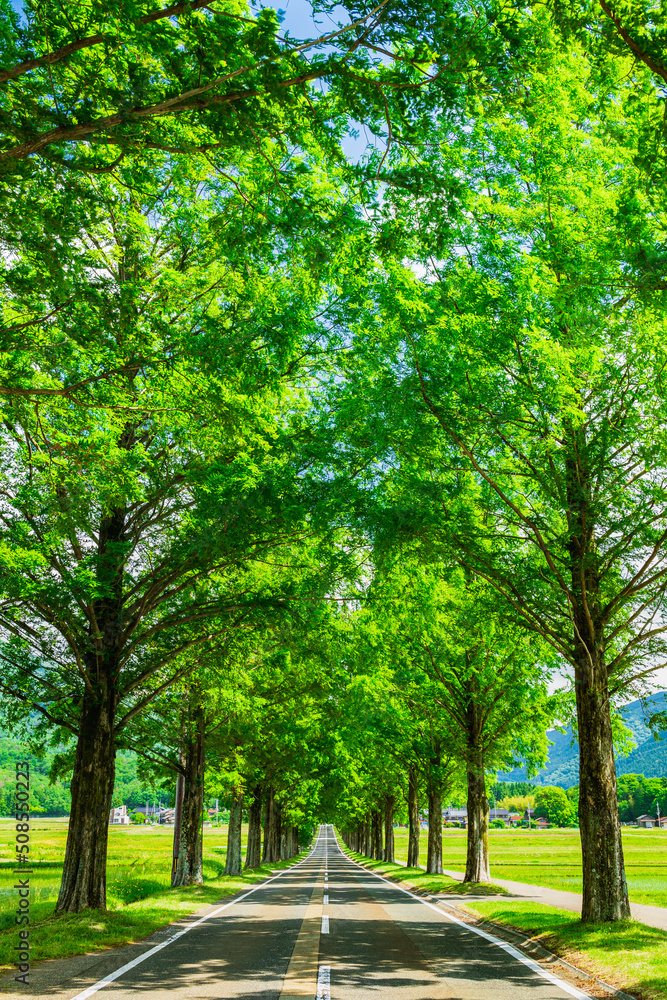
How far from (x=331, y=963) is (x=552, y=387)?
8.09 meters

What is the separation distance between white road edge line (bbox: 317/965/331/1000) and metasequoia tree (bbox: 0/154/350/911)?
6.10 metres

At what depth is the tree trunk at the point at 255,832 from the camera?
1442 inches

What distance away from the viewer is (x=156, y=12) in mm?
5246

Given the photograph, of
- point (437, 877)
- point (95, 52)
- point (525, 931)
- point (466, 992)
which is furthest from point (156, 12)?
point (437, 877)

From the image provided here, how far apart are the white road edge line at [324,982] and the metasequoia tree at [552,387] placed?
470 cm

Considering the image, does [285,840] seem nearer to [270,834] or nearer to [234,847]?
[270,834]

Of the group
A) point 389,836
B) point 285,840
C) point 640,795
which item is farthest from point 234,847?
point 640,795

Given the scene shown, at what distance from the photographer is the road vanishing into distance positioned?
288 inches

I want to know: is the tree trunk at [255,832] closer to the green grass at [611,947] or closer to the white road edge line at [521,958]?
the white road edge line at [521,958]

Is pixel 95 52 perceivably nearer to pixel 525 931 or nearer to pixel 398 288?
pixel 398 288

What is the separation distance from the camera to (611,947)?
8977mm

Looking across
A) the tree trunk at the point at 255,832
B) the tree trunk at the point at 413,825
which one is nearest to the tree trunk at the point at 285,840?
the tree trunk at the point at 255,832

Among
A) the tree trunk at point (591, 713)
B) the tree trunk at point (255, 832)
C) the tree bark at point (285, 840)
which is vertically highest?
the tree trunk at point (591, 713)

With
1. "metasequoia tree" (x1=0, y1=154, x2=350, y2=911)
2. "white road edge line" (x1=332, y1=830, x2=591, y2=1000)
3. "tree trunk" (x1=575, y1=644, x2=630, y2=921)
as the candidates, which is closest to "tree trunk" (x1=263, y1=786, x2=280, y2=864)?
"white road edge line" (x1=332, y1=830, x2=591, y2=1000)
